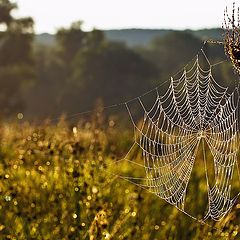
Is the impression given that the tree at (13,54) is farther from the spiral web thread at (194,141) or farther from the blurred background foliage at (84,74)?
the spiral web thread at (194,141)

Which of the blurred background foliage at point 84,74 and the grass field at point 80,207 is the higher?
the grass field at point 80,207

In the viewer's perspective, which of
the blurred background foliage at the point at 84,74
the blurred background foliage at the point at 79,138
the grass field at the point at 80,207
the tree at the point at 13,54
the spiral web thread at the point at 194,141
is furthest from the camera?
the blurred background foliage at the point at 84,74

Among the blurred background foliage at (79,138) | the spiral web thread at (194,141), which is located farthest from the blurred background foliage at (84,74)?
the spiral web thread at (194,141)

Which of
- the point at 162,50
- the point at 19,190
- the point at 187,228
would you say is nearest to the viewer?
the point at 19,190

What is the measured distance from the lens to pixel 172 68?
9450 cm

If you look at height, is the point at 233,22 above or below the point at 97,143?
above

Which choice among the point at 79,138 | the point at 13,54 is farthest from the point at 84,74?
the point at 79,138

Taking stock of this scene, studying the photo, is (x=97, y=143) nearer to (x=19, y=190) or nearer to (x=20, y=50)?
(x=19, y=190)

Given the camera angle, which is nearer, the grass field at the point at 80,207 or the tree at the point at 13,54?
the grass field at the point at 80,207

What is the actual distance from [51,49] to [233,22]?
89.1 m

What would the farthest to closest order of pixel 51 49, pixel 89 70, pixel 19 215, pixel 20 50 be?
pixel 51 49
pixel 89 70
pixel 20 50
pixel 19 215

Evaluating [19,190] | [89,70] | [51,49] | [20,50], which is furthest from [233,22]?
[51,49]

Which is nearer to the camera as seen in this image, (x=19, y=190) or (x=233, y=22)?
(x=233, y=22)

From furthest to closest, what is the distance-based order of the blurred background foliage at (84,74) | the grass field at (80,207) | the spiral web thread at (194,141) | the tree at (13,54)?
the blurred background foliage at (84,74) → the tree at (13,54) → the spiral web thread at (194,141) → the grass field at (80,207)
